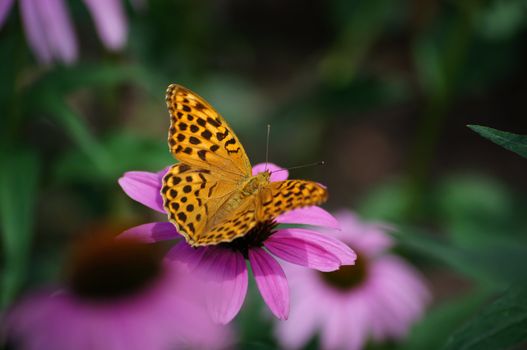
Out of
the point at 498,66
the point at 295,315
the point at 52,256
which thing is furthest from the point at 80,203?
the point at 498,66

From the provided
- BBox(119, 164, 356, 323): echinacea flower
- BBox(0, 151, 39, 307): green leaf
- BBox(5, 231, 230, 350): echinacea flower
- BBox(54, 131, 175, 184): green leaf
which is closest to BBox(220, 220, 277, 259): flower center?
BBox(119, 164, 356, 323): echinacea flower

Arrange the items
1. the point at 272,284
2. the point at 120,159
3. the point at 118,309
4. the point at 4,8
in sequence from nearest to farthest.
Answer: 1. the point at 118,309
2. the point at 272,284
3. the point at 4,8
4. the point at 120,159

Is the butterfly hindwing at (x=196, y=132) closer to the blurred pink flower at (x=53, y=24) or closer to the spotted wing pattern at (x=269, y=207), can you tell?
the spotted wing pattern at (x=269, y=207)

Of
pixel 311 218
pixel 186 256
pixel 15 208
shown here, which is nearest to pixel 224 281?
pixel 186 256

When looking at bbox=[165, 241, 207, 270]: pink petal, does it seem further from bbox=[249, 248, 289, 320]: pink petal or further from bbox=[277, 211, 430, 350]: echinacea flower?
bbox=[277, 211, 430, 350]: echinacea flower

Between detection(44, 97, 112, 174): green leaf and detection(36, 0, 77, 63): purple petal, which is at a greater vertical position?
detection(36, 0, 77, 63): purple petal

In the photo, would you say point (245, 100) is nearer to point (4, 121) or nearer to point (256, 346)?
point (4, 121)

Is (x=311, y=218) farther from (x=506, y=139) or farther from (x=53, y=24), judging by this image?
(x=53, y=24)

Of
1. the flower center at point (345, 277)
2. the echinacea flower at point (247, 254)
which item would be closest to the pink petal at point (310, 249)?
the echinacea flower at point (247, 254)
